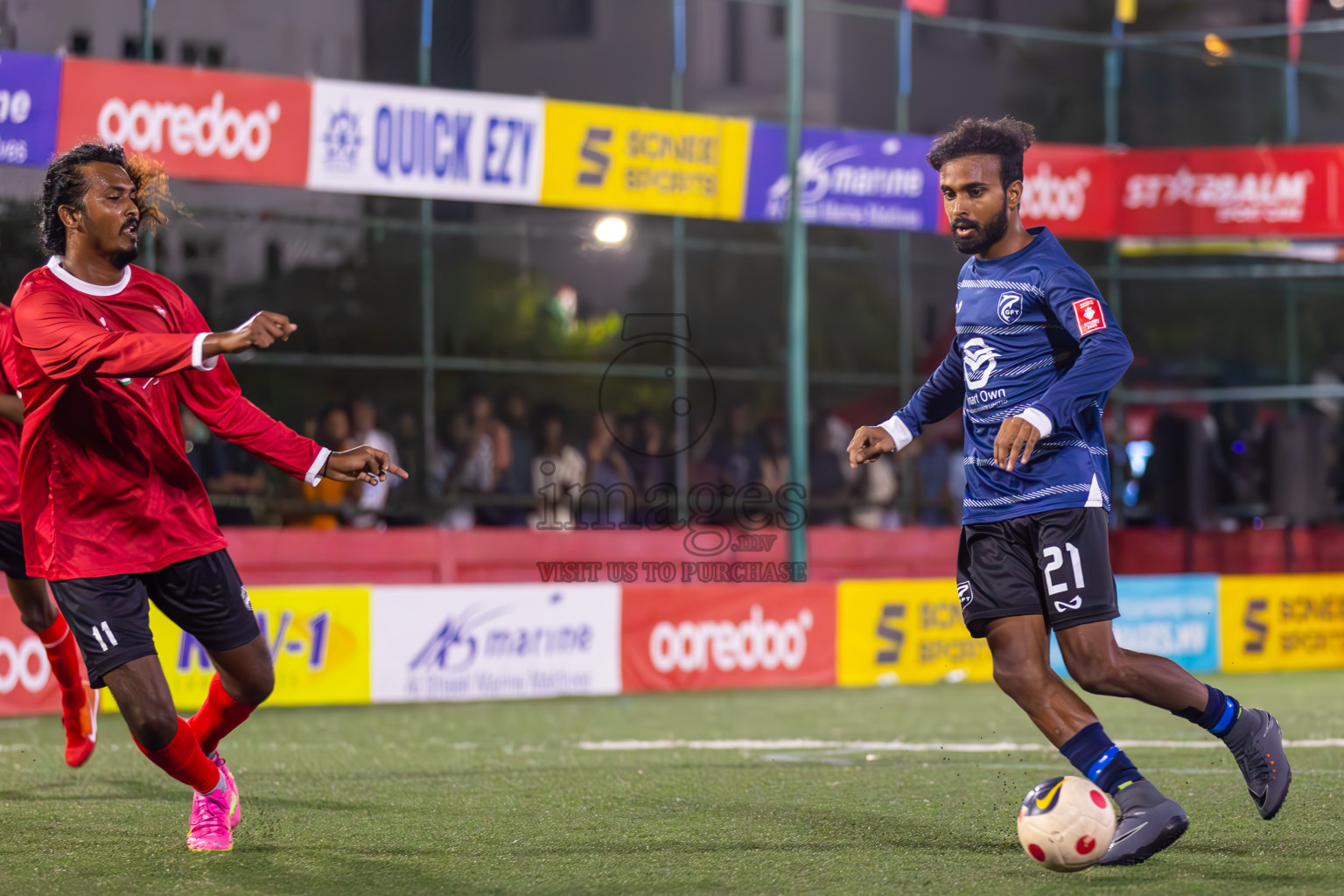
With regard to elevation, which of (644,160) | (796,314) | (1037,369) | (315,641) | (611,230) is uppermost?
(644,160)

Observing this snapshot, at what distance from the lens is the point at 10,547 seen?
693cm

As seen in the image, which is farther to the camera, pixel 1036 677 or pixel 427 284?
pixel 427 284

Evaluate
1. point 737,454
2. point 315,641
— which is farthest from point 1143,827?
point 737,454

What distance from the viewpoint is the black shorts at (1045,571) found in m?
4.98

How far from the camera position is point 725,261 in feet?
67.5

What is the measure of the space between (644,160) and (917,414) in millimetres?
11451

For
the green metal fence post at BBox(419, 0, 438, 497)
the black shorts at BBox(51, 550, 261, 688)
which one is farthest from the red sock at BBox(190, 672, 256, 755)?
the green metal fence post at BBox(419, 0, 438, 497)

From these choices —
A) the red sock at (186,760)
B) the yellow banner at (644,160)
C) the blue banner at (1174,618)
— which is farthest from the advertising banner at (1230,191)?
the red sock at (186,760)

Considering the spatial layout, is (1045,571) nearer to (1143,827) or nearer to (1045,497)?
(1045,497)

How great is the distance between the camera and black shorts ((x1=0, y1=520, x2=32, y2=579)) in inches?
272

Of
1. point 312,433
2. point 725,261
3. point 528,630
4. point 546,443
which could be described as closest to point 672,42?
point 725,261

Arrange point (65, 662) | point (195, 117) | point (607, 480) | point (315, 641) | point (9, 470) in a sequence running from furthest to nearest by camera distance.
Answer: point (607, 480) → point (195, 117) → point (315, 641) → point (65, 662) → point (9, 470)

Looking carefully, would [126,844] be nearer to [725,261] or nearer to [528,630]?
[528,630]

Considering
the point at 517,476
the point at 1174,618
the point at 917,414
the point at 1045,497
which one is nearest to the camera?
the point at 1045,497
